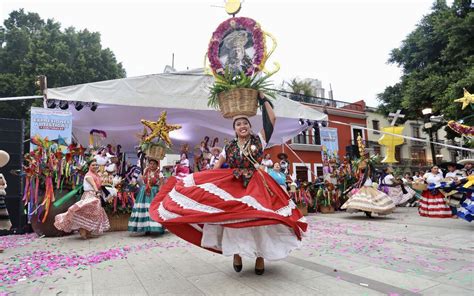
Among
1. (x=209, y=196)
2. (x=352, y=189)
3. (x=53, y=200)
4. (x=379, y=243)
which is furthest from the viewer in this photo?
(x=352, y=189)

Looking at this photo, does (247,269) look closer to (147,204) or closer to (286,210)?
(286,210)

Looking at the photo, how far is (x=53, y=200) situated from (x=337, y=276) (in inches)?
226

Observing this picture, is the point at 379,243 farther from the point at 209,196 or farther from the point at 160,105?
the point at 160,105

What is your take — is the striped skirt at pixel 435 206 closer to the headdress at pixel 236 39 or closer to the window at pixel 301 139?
the headdress at pixel 236 39

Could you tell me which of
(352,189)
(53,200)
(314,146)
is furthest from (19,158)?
(314,146)

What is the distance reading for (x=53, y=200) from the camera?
20.7ft

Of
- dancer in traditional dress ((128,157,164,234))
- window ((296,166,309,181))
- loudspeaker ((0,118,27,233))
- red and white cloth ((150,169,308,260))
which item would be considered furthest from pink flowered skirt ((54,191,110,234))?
window ((296,166,309,181))

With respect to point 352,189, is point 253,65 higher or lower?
higher

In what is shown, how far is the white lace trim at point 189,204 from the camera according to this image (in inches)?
114

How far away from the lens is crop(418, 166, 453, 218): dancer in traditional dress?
864cm

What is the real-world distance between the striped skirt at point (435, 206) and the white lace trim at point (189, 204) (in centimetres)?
831

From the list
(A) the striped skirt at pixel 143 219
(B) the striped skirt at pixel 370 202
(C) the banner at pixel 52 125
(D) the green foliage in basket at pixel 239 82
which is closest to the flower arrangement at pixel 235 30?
(D) the green foliage in basket at pixel 239 82

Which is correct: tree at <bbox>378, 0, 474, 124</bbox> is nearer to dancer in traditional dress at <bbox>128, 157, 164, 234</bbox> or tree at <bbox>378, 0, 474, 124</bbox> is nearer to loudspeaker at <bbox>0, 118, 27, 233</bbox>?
dancer in traditional dress at <bbox>128, 157, 164, 234</bbox>

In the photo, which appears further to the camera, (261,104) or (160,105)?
(160,105)
